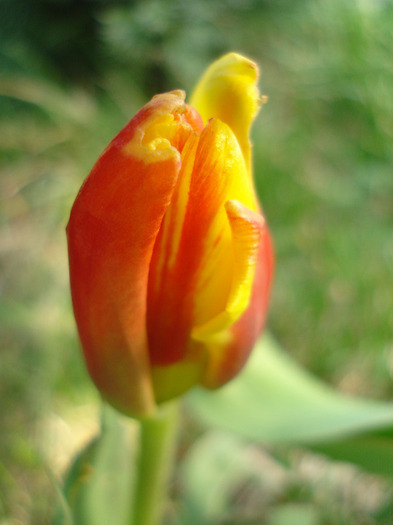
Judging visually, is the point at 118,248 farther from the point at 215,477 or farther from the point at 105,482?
the point at 215,477

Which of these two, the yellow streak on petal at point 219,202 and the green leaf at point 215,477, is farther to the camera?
the green leaf at point 215,477

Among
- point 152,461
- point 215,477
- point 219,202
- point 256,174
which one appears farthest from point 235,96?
point 256,174

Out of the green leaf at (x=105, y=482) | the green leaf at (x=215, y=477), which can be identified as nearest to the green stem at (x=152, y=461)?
the green leaf at (x=105, y=482)

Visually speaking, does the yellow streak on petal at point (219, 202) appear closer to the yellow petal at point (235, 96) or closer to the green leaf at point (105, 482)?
the yellow petal at point (235, 96)

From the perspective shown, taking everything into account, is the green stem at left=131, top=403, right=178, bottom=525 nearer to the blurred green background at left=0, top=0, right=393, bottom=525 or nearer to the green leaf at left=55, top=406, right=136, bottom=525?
the green leaf at left=55, top=406, right=136, bottom=525

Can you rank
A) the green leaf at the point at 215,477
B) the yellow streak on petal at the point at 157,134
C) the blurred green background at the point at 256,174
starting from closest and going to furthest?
the yellow streak on petal at the point at 157,134, the green leaf at the point at 215,477, the blurred green background at the point at 256,174

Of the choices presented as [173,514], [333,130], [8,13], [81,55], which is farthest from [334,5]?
[173,514]
